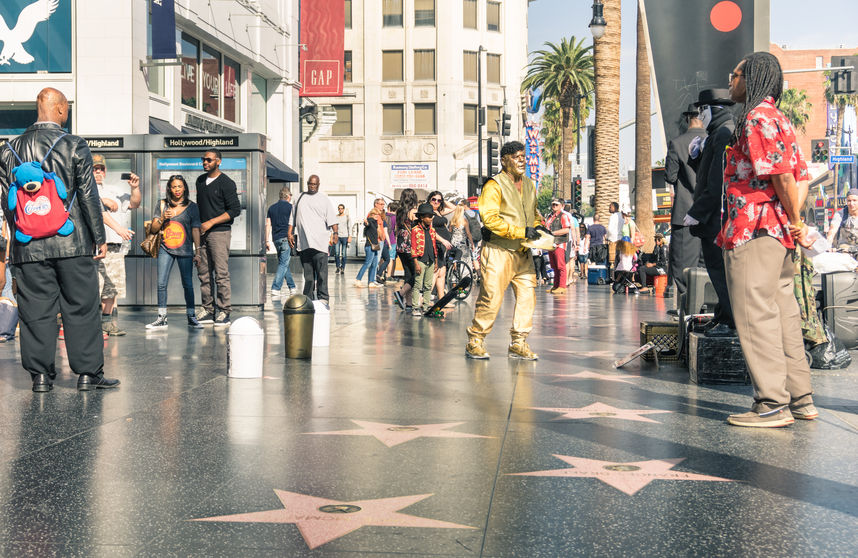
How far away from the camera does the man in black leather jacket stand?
23.1 ft

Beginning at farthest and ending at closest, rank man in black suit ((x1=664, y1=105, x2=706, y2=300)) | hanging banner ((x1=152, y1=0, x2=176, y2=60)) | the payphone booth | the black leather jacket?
hanging banner ((x1=152, y1=0, x2=176, y2=60)) → the payphone booth → man in black suit ((x1=664, y1=105, x2=706, y2=300)) → the black leather jacket

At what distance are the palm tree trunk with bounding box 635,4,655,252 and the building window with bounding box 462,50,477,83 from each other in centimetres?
2672

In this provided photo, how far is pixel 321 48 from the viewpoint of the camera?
32.9 m

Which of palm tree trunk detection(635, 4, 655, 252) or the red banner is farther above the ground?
the red banner

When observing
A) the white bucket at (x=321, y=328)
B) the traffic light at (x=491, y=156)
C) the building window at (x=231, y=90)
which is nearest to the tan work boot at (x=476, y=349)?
the white bucket at (x=321, y=328)

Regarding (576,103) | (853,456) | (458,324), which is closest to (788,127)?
(853,456)

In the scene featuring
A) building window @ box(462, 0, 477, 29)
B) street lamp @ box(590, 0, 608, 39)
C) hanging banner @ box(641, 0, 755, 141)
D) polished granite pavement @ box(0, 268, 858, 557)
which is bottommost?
polished granite pavement @ box(0, 268, 858, 557)

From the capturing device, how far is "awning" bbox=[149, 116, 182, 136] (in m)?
20.4

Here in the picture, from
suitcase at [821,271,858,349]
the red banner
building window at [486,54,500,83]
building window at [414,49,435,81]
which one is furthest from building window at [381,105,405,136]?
suitcase at [821,271,858,349]

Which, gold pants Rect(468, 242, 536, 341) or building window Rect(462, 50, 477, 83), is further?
building window Rect(462, 50, 477, 83)

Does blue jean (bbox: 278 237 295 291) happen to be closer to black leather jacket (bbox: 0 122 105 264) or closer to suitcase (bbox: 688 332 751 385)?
black leather jacket (bbox: 0 122 105 264)

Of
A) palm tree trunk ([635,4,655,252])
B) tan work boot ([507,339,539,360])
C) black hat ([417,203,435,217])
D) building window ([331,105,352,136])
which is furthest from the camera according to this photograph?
building window ([331,105,352,136])

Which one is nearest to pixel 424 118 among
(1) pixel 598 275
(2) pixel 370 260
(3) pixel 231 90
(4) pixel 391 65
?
(4) pixel 391 65

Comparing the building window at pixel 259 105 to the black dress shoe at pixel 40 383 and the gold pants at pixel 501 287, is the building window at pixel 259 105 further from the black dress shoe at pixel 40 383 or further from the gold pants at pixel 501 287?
the black dress shoe at pixel 40 383
